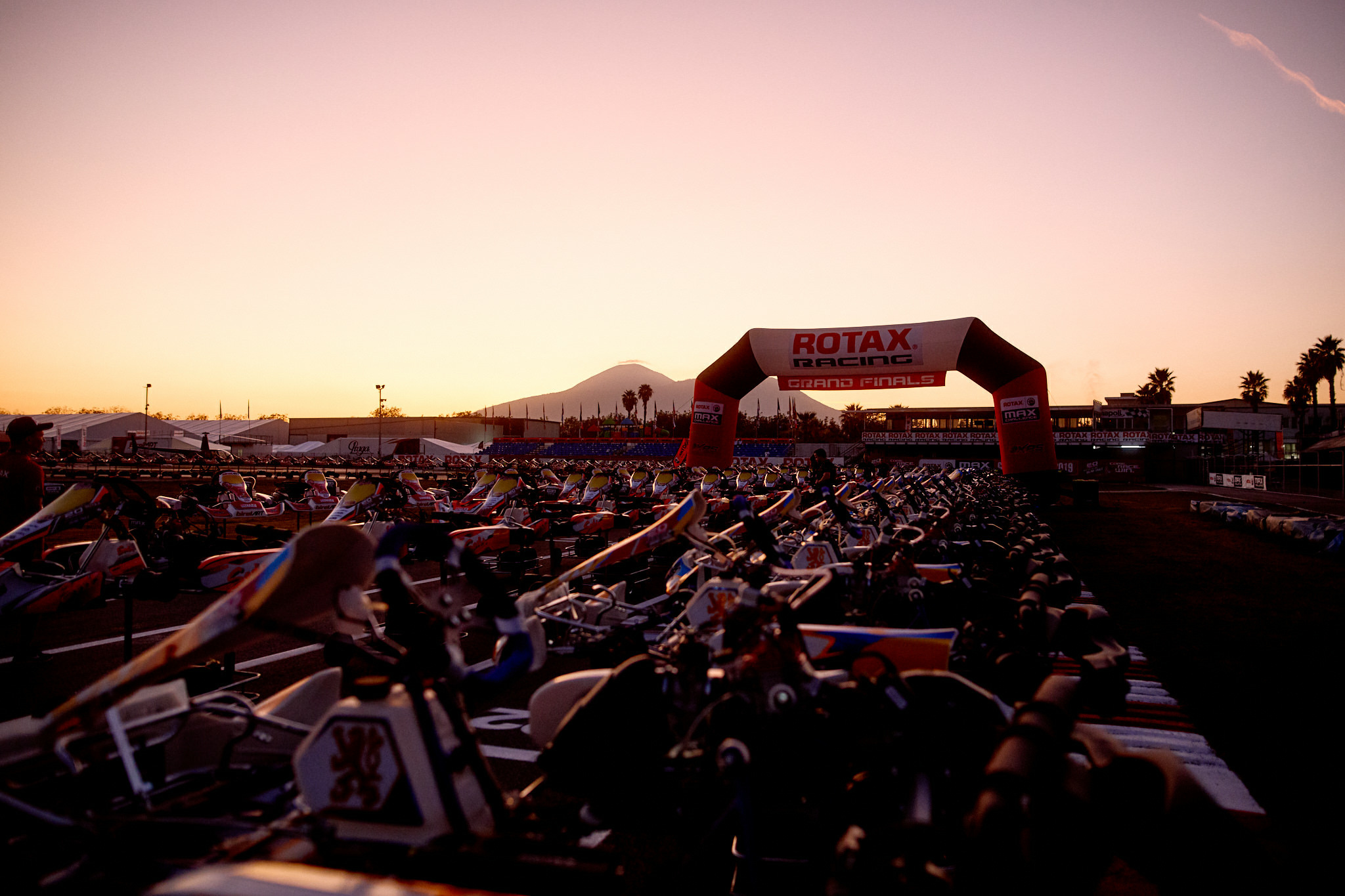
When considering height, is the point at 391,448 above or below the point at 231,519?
above

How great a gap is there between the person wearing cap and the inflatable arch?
18.6 metres

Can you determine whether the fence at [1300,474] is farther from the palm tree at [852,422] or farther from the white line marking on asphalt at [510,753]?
the palm tree at [852,422]

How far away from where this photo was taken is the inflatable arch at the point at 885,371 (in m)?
21.2

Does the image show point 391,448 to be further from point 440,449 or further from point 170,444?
point 170,444

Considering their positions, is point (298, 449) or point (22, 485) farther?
point (298, 449)

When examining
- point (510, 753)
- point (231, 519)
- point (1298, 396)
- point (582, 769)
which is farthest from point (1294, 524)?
point (1298, 396)

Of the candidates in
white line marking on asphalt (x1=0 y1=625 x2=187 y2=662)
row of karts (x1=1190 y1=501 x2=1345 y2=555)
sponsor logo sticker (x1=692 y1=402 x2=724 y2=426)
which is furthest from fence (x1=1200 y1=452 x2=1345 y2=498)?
white line marking on asphalt (x1=0 y1=625 x2=187 y2=662)

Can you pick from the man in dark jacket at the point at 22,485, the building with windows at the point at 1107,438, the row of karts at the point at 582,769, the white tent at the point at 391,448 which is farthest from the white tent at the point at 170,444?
the row of karts at the point at 582,769

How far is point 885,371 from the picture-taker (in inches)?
893

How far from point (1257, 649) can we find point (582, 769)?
7.49 m

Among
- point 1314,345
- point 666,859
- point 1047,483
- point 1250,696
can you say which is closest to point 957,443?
point 1047,483

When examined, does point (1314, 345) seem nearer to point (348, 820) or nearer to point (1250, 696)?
point (1250, 696)

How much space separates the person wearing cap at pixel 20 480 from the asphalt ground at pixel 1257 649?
Answer: 31.7 feet

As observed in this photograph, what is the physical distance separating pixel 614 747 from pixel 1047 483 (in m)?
21.3
